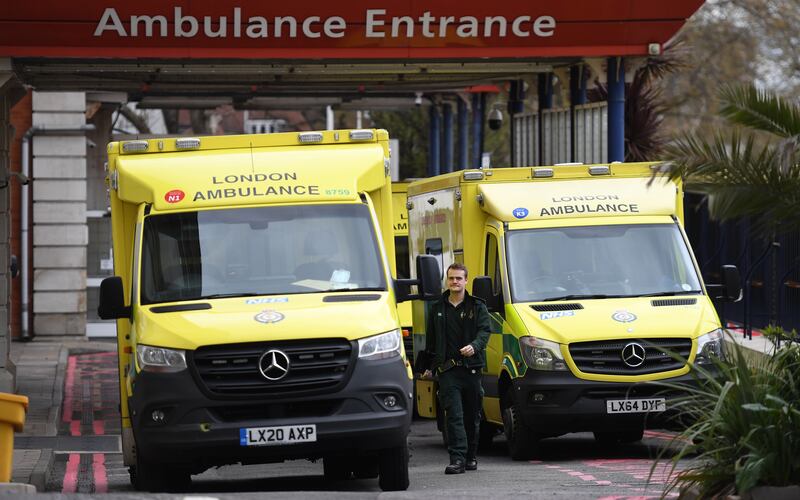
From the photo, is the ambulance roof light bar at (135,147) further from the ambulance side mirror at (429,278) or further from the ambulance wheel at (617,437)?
the ambulance wheel at (617,437)

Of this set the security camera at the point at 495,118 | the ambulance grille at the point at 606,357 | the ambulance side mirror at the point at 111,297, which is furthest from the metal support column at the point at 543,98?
the ambulance side mirror at the point at 111,297

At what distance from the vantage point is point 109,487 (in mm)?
13266

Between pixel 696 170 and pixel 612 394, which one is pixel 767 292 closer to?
pixel 612 394

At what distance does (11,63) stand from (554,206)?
6708mm

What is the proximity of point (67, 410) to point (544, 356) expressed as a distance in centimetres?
842

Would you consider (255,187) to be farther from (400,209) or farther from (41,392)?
(41,392)

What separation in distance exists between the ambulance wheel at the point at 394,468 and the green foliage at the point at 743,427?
2339mm

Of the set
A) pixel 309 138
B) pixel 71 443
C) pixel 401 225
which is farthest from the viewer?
pixel 401 225

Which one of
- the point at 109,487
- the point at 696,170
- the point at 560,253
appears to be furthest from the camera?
the point at 560,253

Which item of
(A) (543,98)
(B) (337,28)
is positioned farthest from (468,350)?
(A) (543,98)

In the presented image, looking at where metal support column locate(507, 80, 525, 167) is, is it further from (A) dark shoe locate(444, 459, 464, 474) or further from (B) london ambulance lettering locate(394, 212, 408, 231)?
(A) dark shoe locate(444, 459, 464, 474)

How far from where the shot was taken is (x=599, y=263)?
14.7 m

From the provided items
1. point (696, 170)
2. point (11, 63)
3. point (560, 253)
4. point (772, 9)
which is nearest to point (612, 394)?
point (560, 253)

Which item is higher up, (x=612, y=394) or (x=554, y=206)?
(x=554, y=206)
